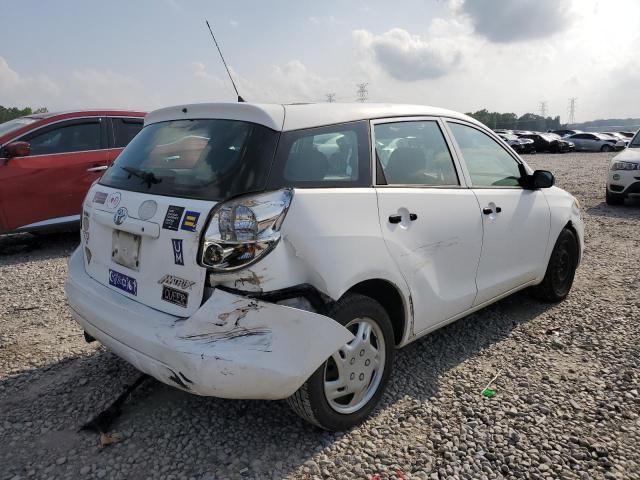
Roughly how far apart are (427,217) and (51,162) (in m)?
5.52

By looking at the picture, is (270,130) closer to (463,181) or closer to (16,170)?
(463,181)

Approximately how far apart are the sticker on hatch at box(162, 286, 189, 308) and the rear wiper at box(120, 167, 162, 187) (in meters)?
0.59

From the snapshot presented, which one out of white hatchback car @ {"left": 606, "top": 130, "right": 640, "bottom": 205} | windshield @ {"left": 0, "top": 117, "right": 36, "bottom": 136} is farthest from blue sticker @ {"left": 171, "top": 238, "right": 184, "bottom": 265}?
white hatchback car @ {"left": 606, "top": 130, "right": 640, "bottom": 205}

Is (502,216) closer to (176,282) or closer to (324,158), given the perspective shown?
(324,158)

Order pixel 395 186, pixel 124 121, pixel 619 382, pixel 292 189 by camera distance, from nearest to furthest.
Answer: pixel 292 189 → pixel 395 186 → pixel 619 382 → pixel 124 121

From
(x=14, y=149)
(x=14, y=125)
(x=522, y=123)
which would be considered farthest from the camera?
(x=522, y=123)

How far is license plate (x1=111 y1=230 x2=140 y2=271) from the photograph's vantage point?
2.60 m

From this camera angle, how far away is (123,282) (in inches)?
106

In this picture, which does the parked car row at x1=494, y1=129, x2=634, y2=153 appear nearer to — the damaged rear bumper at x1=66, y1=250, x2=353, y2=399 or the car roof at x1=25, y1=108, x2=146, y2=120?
the car roof at x1=25, y1=108, x2=146, y2=120

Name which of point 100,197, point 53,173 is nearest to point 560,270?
point 100,197

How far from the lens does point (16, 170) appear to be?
6344 millimetres

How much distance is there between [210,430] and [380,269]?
127cm

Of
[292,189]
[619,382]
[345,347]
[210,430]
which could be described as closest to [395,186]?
[292,189]

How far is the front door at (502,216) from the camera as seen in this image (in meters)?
3.58
